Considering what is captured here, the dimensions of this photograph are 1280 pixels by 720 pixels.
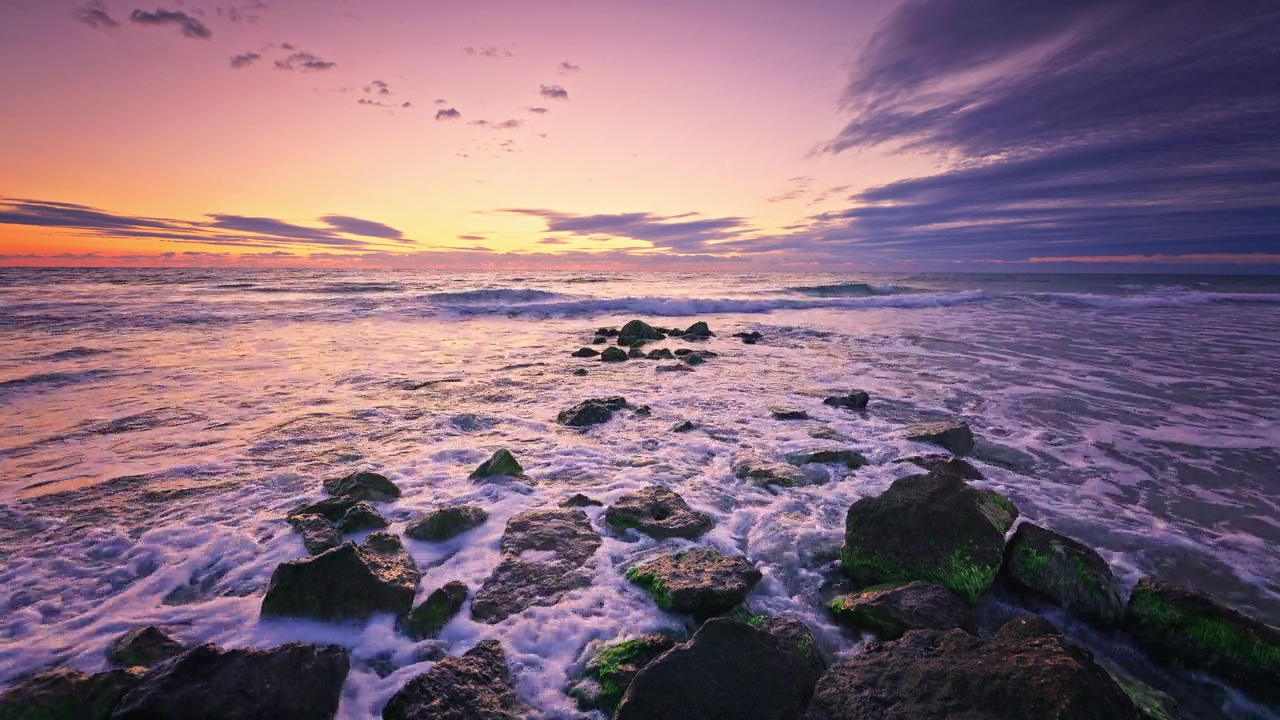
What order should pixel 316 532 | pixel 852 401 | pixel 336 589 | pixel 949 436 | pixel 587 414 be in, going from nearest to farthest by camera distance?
pixel 336 589 < pixel 316 532 < pixel 949 436 < pixel 587 414 < pixel 852 401

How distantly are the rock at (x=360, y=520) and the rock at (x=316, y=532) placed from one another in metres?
0.08

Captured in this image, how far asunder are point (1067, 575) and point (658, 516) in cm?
307

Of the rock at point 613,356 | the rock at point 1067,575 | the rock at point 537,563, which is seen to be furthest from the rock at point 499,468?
the rock at point 613,356

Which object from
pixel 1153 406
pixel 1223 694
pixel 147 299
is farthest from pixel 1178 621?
pixel 147 299

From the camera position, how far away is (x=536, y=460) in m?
6.30

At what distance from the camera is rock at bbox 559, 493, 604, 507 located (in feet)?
16.8

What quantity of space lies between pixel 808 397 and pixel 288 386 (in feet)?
31.4

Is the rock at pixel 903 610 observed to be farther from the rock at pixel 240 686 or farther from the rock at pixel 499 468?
the rock at pixel 499 468

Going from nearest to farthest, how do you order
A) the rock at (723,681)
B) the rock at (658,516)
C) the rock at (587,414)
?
the rock at (723,681), the rock at (658,516), the rock at (587,414)

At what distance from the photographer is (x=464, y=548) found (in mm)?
4336

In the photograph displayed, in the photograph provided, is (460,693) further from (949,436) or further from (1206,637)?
(949,436)

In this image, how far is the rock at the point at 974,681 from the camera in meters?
2.16

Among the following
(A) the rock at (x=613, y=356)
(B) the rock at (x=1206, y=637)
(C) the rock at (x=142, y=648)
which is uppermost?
(B) the rock at (x=1206, y=637)

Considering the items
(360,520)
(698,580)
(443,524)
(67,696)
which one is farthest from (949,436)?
(67,696)
